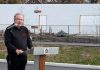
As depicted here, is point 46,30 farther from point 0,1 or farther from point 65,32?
point 0,1

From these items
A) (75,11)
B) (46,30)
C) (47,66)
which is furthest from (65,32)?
(47,66)

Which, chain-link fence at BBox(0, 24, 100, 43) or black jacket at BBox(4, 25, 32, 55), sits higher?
black jacket at BBox(4, 25, 32, 55)

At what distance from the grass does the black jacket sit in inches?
370

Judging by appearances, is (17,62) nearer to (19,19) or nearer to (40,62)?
(40,62)

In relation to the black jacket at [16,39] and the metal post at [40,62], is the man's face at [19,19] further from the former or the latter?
the metal post at [40,62]

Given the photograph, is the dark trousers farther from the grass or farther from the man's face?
the grass

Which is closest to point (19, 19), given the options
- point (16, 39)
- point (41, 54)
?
point (16, 39)

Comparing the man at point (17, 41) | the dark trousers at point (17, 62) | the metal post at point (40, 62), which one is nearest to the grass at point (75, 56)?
the dark trousers at point (17, 62)

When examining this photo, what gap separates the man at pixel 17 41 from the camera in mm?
9380

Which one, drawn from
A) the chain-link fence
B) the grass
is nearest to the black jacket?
the grass

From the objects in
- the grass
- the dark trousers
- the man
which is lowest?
the grass

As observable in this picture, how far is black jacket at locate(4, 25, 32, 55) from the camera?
30.9 feet

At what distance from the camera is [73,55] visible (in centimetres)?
2295

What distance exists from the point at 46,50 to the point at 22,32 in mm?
760
